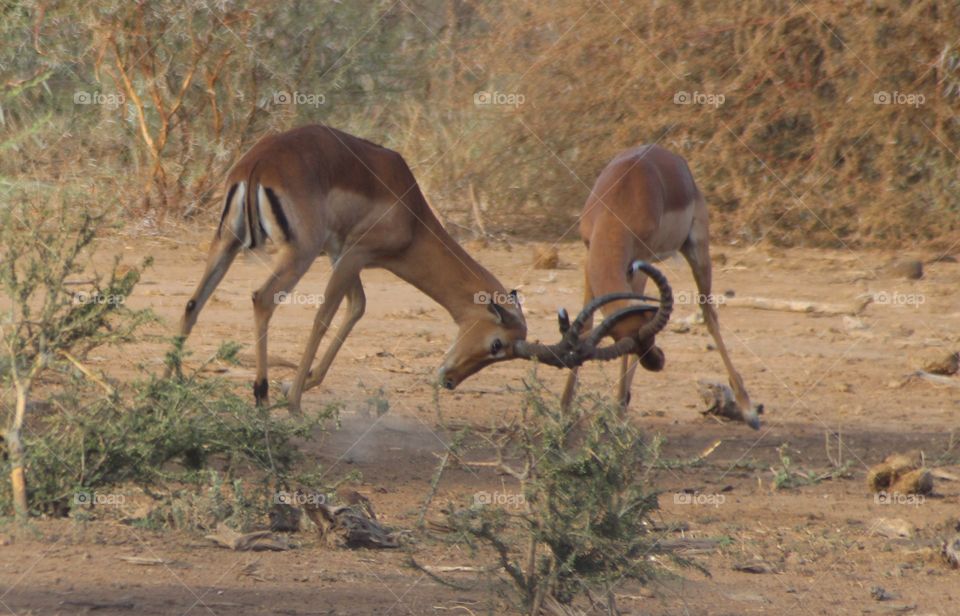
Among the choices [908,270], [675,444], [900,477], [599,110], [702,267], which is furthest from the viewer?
[599,110]

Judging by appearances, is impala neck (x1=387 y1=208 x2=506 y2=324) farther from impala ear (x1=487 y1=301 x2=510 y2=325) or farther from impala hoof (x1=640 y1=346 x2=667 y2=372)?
impala hoof (x1=640 y1=346 x2=667 y2=372)

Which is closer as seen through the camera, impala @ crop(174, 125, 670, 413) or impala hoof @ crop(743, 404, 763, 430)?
impala @ crop(174, 125, 670, 413)

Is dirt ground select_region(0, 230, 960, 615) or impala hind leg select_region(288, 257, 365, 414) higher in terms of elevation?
impala hind leg select_region(288, 257, 365, 414)

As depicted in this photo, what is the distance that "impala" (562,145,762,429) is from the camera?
302 inches

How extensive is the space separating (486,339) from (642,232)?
1.09 metres

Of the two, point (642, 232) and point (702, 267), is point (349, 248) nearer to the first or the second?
point (642, 232)

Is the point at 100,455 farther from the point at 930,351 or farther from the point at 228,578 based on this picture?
the point at 930,351

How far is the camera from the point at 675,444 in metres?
7.73

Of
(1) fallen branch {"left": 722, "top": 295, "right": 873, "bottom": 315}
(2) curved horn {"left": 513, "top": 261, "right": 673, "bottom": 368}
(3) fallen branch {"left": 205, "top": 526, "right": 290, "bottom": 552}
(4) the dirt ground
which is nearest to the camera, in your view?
(4) the dirt ground

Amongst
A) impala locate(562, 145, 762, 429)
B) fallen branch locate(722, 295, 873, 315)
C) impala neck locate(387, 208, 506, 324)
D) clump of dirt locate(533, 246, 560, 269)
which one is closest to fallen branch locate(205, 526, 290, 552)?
impala locate(562, 145, 762, 429)

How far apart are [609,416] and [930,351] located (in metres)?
5.93

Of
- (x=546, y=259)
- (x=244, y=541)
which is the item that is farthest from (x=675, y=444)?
(x=546, y=259)

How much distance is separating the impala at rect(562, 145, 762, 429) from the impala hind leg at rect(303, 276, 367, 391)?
1343 millimetres

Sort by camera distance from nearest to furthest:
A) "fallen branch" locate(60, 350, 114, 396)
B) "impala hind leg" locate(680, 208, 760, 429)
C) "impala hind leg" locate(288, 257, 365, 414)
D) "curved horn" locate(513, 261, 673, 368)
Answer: "fallen branch" locate(60, 350, 114, 396) < "curved horn" locate(513, 261, 673, 368) < "impala hind leg" locate(288, 257, 365, 414) < "impala hind leg" locate(680, 208, 760, 429)
